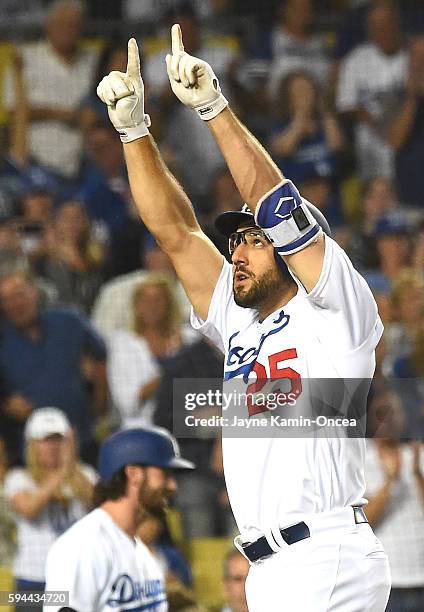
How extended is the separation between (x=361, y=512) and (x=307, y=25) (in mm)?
4224

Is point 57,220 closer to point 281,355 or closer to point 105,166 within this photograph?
point 105,166

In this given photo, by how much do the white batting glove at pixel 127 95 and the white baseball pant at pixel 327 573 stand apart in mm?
1015

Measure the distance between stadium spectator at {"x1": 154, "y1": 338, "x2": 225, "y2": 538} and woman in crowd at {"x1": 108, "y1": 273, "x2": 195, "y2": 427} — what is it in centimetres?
11

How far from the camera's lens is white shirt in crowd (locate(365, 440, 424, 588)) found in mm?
4250

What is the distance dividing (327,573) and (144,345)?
2540 mm

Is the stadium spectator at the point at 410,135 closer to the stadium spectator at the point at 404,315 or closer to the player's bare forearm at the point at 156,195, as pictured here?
the stadium spectator at the point at 404,315

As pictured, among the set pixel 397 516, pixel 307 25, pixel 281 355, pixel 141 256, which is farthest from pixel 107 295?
pixel 281 355

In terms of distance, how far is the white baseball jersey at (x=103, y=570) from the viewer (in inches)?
123

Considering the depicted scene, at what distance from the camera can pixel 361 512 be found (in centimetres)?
260

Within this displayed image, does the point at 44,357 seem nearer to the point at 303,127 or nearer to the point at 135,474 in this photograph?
the point at 135,474

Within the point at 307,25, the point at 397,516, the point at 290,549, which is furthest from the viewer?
the point at 307,25

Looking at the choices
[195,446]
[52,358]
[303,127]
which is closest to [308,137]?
[303,127]

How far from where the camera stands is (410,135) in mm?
5949

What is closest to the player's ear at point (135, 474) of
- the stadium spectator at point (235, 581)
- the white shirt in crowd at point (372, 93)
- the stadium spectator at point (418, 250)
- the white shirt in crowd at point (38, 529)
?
the stadium spectator at point (235, 581)
